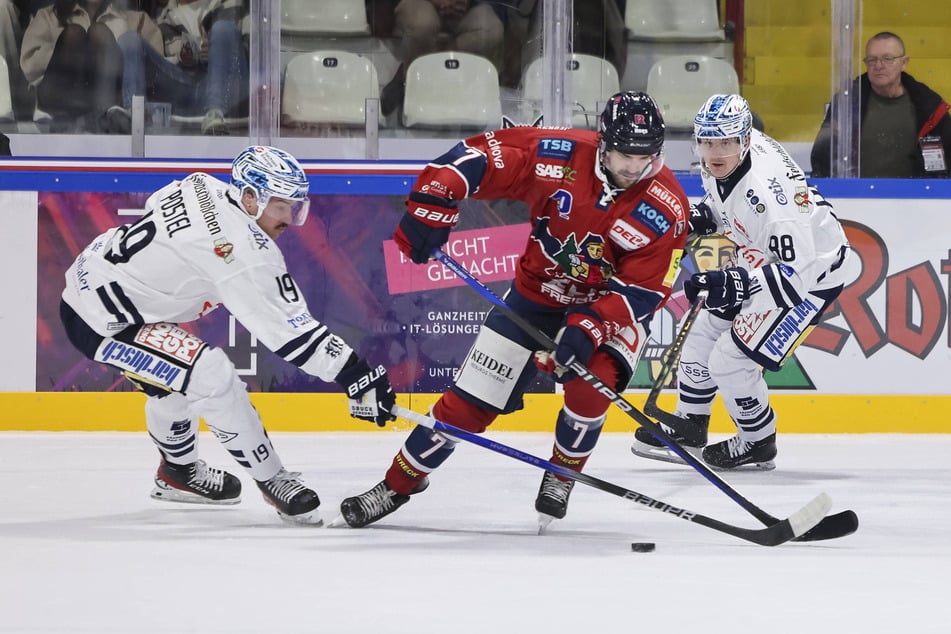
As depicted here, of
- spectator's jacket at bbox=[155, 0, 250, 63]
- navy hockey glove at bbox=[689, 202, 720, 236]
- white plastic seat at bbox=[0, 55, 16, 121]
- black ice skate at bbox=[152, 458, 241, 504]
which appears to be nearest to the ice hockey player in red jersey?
black ice skate at bbox=[152, 458, 241, 504]

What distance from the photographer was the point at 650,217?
3.58m

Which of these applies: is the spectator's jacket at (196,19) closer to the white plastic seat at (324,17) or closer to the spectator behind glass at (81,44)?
Result: the spectator behind glass at (81,44)

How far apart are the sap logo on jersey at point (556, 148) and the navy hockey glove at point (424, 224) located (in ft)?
0.91

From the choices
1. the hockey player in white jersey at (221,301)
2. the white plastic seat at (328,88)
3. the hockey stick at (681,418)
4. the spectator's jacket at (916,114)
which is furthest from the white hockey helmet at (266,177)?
the spectator's jacket at (916,114)

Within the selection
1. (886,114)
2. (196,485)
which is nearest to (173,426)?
(196,485)

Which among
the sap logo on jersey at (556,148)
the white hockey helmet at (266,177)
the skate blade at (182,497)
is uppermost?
the sap logo on jersey at (556,148)

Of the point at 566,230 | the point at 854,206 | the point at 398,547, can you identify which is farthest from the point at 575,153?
the point at 854,206

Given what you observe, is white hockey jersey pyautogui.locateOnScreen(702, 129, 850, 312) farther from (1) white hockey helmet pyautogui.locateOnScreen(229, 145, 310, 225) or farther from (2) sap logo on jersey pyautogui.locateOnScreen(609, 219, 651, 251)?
(1) white hockey helmet pyautogui.locateOnScreen(229, 145, 310, 225)

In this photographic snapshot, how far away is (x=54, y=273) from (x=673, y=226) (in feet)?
9.64

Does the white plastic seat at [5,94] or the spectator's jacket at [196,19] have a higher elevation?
→ the spectator's jacket at [196,19]

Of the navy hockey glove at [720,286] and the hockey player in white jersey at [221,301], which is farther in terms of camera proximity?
the navy hockey glove at [720,286]

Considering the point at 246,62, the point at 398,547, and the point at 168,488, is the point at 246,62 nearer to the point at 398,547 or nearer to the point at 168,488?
the point at 168,488

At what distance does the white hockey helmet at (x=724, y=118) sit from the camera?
456 cm

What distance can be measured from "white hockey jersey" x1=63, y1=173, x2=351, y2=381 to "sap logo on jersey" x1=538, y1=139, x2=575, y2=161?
717 millimetres
